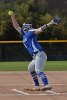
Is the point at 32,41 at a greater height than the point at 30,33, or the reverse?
the point at 30,33

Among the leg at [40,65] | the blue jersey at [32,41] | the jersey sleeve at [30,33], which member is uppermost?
the jersey sleeve at [30,33]

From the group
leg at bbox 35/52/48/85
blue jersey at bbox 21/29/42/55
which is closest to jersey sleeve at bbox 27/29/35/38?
blue jersey at bbox 21/29/42/55

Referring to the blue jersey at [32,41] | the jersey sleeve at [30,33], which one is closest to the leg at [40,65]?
the blue jersey at [32,41]

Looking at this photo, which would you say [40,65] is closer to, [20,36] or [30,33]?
[30,33]

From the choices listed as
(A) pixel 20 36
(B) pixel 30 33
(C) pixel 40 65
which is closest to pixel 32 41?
(B) pixel 30 33

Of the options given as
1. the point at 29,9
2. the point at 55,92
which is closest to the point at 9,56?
the point at 29,9

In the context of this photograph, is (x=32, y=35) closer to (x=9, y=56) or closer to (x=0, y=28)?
(x=9, y=56)

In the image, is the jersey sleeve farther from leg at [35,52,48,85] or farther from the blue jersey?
leg at [35,52,48,85]

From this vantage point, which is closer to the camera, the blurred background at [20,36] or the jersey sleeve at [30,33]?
the jersey sleeve at [30,33]

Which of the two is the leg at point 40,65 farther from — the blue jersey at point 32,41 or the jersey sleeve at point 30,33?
the jersey sleeve at point 30,33

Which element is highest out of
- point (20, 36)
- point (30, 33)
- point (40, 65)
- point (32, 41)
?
point (30, 33)

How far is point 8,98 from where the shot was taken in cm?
1067

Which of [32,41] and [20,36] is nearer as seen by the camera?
[32,41]

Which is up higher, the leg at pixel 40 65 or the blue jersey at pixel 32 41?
the blue jersey at pixel 32 41
